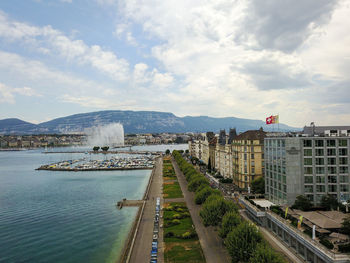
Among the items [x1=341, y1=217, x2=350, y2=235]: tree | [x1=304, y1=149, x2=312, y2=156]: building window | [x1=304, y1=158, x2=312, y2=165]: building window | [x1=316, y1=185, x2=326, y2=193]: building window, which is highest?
[x1=304, y1=149, x2=312, y2=156]: building window

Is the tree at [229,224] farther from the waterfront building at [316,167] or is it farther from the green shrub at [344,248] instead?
the waterfront building at [316,167]

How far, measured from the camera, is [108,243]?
40.0m

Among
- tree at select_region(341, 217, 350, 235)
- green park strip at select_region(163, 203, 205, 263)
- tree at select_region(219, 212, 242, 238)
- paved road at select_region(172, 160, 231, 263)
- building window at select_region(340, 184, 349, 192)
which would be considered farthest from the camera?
building window at select_region(340, 184, 349, 192)

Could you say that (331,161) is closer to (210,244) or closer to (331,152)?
(331,152)

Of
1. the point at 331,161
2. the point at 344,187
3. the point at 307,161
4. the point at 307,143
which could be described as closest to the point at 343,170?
the point at 331,161

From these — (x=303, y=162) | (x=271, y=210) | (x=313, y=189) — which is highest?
(x=303, y=162)

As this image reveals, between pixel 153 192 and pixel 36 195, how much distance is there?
3549 cm

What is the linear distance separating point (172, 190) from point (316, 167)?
3779 cm

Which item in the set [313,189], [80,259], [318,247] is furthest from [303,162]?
[80,259]

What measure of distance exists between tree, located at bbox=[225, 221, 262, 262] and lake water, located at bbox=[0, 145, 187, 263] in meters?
16.7

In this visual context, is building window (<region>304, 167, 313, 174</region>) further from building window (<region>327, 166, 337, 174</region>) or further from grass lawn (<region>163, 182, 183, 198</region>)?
grass lawn (<region>163, 182, 183, 198</region>)

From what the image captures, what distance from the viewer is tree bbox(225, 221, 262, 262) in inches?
1031

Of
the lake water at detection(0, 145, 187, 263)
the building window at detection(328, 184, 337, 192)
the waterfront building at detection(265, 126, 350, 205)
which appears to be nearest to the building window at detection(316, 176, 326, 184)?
the waterfront building at detection(265, 126, 350, 205)

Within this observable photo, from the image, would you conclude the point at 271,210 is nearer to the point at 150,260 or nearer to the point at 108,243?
the point at 150,260
